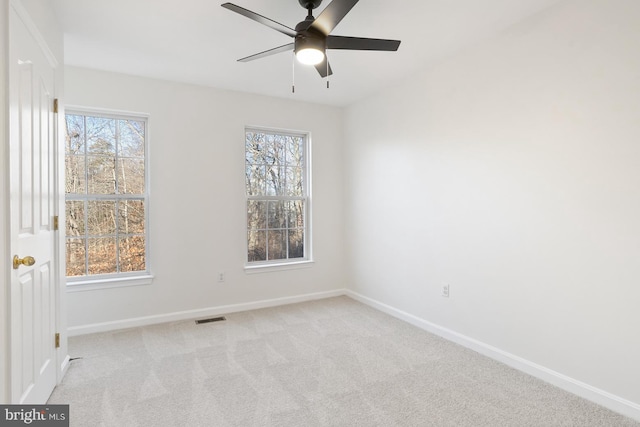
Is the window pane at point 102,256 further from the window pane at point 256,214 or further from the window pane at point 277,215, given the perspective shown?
the window pane at point 277,215

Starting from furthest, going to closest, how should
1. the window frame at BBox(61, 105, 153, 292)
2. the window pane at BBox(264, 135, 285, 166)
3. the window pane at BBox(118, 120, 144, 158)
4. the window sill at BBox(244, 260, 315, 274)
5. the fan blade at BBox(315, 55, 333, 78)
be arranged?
the window pane at BBox(264, 135, 285, 166) → the window sill at BBox(244, 260, 315, 274) → the window pane at BBox(118, 120, 144, 158) → the window frame at BBox(61, 105, 153, 292) → the fan blade at BBox(315, 55, 333, 78)

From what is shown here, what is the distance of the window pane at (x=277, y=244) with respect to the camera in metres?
4.32

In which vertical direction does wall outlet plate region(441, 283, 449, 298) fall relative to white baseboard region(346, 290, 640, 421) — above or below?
above

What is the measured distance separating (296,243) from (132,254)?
1937mm

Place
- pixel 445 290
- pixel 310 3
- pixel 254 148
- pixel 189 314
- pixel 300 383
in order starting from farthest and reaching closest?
pixel 254 148, pixel 189 314, pixel 445 290, pixel 300 383, pixel 310 3

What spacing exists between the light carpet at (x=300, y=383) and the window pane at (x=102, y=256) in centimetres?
67

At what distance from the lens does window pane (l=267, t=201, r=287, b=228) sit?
170 inches

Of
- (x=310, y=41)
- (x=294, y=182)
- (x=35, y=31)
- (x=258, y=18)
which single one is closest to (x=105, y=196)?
(x=35, y=31)

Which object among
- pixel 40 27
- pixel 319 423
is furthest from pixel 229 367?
pixel 40 27

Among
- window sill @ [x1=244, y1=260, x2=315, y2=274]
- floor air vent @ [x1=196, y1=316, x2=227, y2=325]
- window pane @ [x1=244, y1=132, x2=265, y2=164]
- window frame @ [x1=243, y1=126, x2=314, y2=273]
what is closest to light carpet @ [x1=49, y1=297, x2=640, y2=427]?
floor air vent @ [x1=196, y1=316, x2=227, y2=325]

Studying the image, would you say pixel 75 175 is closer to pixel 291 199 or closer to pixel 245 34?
pixel 245 34

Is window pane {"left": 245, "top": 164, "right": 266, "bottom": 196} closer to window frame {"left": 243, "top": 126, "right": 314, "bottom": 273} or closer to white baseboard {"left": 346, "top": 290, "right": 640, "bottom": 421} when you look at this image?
window frame {"left": 243, "top": 126, "right": 314, "bottom": 273}

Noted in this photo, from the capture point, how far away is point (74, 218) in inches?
131

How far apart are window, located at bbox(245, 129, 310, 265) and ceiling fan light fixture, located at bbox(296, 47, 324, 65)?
2239 mm
